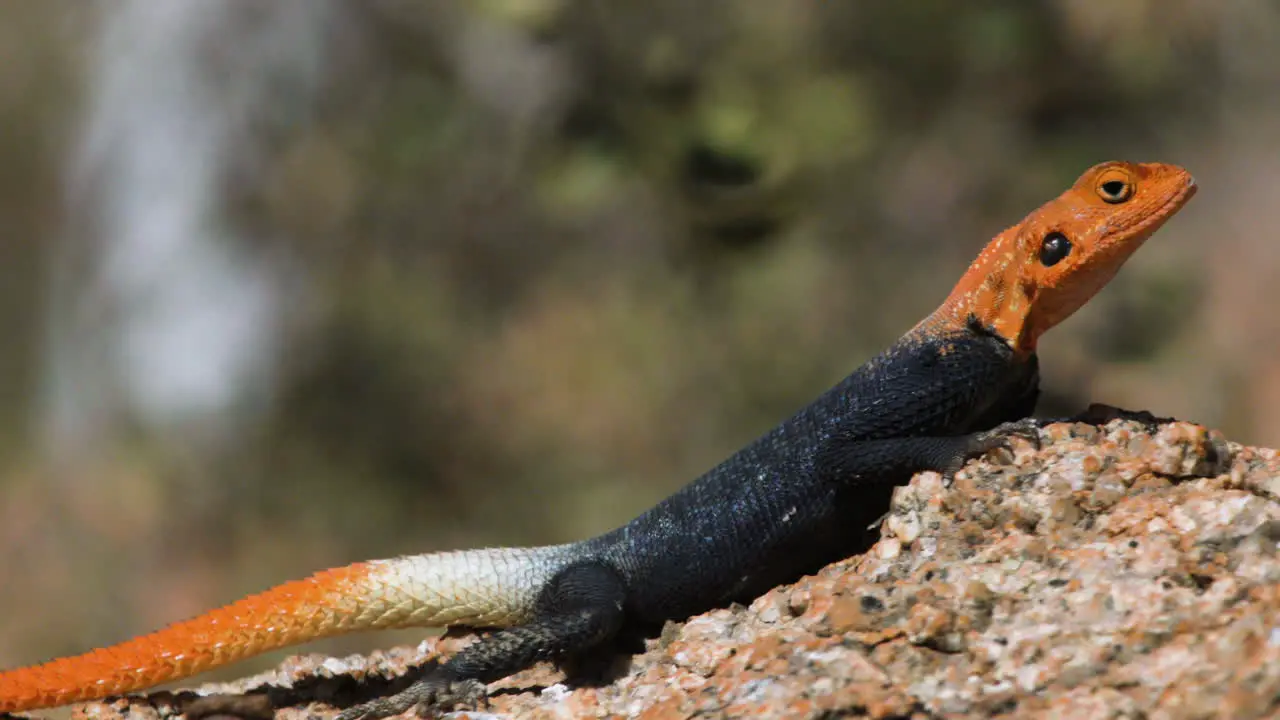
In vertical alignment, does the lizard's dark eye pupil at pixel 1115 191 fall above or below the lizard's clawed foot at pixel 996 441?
above

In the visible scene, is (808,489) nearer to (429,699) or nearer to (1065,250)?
(1065,250)

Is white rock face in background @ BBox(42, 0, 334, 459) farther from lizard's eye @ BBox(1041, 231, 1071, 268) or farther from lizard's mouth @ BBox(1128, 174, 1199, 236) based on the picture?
lizard's mouth @ BBox(1128, 174, 1199, 236)

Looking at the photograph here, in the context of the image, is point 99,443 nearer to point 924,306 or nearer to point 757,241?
point 757,241

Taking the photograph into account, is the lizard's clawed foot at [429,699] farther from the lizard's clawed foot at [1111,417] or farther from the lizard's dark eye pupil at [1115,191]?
the lizard's dark eye pupil at [1115,191]

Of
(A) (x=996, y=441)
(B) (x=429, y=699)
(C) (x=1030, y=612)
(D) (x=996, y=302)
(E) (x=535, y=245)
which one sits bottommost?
(C) (x=1030, y=612)

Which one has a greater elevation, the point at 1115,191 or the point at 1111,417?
the point at 1115,191

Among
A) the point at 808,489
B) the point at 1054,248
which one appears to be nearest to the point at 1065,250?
the point at 1054,248

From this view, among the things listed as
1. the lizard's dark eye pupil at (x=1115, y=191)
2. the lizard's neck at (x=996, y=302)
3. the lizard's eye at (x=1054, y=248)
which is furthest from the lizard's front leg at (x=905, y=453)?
the lizard's dark eye pupil at (x=1115, y=191)
